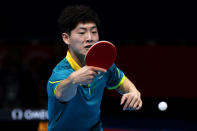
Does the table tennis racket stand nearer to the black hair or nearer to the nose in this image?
the nose

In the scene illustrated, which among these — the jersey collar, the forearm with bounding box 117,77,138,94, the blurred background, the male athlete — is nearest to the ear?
the male athlete

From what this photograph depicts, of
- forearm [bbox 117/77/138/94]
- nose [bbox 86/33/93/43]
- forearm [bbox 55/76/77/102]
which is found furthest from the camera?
Result: forearm [bbox 117/77/138/94]

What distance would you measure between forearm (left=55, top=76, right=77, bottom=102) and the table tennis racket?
0.53ft

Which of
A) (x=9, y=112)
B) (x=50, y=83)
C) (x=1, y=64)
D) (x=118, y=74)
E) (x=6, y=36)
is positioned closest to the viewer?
(x=50, y=83)

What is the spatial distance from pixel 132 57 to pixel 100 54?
6.12 metres

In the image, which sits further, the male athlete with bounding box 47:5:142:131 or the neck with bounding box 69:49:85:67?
the neck with bounding box 69:49:85:67

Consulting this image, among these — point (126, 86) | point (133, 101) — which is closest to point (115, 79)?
point (126, 86)

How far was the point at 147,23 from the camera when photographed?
738 cm

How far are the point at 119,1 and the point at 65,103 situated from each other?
16.9 feet

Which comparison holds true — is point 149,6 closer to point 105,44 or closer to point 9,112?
point 9,112

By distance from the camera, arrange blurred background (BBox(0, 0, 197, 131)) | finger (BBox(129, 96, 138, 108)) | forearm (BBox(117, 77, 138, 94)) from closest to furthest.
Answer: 1. finger (BBox(129, 96, 138, 108))
2. forearm (BBox(117, 77, 138, 94))
3. blurred background (BBox(0, 0, 197, 131))

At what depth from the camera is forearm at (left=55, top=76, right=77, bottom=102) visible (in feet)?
7.09

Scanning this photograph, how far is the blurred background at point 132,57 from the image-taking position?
7.18 m

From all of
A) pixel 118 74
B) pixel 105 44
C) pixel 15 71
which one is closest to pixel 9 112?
pixel 15 71
